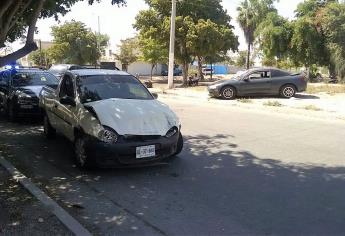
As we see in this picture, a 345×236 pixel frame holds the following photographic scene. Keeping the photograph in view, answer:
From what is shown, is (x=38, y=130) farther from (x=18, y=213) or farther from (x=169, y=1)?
(x=169, y=1)

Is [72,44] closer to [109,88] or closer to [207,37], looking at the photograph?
[207,37]

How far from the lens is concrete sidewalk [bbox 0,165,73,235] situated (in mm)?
4789

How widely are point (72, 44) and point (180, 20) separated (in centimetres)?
3223

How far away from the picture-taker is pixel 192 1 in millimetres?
32812

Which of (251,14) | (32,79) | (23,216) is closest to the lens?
(23,216)

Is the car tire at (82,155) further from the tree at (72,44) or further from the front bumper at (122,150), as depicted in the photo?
the tree at (72,44)

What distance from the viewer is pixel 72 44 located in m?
59.4

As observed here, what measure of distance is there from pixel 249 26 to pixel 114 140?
47.0 metres

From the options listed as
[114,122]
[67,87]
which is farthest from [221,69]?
[114,122]

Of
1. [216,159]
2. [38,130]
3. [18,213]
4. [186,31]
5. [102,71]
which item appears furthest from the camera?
[186,31]

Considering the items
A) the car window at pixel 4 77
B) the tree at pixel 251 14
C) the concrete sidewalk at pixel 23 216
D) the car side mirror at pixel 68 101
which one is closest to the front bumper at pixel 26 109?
the car window at pixel 4 77

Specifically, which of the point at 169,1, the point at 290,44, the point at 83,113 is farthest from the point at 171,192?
the point at 290,44

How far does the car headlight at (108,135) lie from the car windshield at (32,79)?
689cm

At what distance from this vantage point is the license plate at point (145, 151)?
22.4 feet
